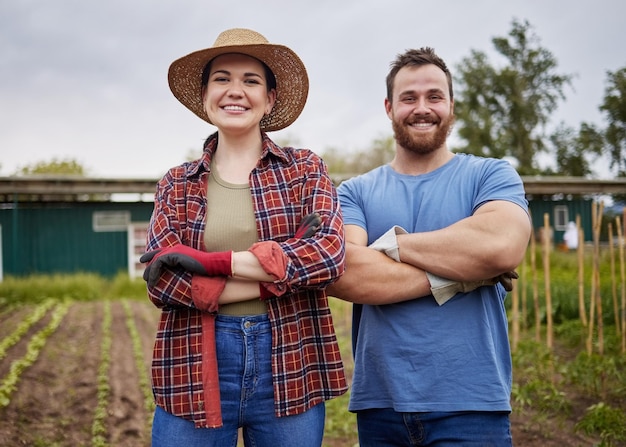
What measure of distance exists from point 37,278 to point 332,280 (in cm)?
1437

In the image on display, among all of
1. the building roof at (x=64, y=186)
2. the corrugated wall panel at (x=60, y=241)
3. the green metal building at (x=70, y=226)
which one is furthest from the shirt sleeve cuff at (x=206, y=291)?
the corrugated wall panel at (x=60, y=241)

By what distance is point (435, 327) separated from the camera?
2049mm

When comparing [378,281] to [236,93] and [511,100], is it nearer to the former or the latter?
[236,93]

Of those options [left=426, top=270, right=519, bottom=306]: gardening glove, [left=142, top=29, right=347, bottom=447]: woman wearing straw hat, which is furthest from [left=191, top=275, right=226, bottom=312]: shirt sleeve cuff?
[left=426, top=270, right=519, bottom=306]: gardening glove

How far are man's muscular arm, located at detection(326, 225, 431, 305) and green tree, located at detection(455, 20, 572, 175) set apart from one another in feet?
92.2

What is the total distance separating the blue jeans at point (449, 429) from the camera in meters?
1.97

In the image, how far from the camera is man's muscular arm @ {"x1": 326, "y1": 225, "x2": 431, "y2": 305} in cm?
203

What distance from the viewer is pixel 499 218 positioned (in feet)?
6.62

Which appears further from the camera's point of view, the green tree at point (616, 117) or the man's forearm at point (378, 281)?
the green tree at point (616, 117)

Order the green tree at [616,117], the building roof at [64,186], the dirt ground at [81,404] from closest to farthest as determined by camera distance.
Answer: the dirt ground at [81,404] → the building roof at [64,186] → the green tree at [616,117]

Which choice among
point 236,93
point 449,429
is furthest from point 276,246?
point 449,429

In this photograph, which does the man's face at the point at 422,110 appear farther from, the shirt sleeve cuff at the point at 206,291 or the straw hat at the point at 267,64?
the shirt sleeve cuff at the point at 206,291

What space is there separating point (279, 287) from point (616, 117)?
2946cm

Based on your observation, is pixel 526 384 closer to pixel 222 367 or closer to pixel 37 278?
pixel 222 367
